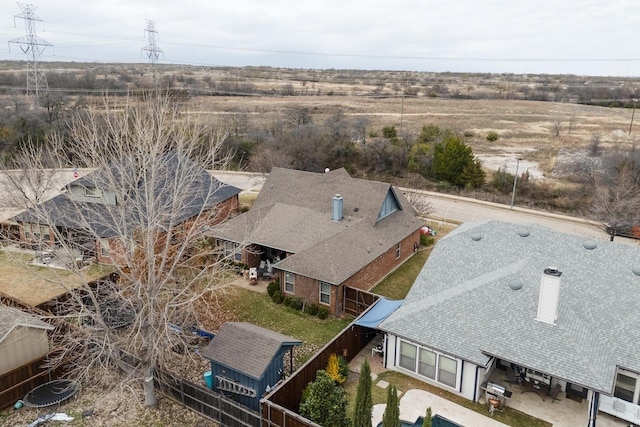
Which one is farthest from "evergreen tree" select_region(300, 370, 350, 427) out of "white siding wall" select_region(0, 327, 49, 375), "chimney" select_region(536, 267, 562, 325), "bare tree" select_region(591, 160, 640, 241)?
"bare tree" select_region(591, 160, 640, 241)

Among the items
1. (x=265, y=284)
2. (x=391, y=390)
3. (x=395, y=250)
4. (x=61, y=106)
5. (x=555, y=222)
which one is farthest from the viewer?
(x=61, y=106)

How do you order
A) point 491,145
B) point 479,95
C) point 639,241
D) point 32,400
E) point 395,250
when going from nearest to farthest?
point 32,400, point 395,250, point 639,241, point 491,145, point 479,95

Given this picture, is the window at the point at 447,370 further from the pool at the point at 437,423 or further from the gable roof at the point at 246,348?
the gable roof at the point at 246,348

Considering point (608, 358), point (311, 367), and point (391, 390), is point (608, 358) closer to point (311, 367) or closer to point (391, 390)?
point (391, 390)

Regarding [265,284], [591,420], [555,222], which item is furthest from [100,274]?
[555,222]

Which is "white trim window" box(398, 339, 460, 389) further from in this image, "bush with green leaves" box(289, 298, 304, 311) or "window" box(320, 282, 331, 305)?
"bush with green leaves" box(289, 298, 304, 311)

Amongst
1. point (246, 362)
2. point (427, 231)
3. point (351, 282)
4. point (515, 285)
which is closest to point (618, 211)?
point (427, 231)
